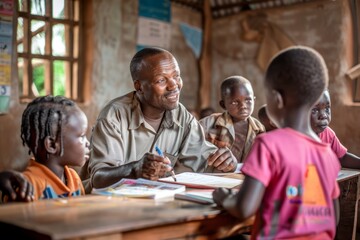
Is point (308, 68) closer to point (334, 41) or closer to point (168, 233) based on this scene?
point (168, 233)

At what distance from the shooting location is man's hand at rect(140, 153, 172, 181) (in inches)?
92.6

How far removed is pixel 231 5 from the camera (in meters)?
6.76

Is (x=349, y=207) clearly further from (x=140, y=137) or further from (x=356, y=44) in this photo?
(x=356, y=44)

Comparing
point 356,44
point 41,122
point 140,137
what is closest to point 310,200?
point 41,122

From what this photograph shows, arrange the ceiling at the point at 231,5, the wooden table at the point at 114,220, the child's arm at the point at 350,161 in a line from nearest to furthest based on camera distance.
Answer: the wooden table at the point at 114,220
the child's arm at the point at 350,161
the ceiling at the point at 231,5

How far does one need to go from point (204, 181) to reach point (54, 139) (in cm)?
76

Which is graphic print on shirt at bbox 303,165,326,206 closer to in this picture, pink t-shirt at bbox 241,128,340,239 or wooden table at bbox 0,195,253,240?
pink t-shirt at bbox 241,128,340,239

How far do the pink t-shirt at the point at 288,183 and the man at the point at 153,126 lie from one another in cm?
102

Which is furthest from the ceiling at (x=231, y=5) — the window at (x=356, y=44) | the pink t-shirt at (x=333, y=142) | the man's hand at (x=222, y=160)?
the man's hand at (x=222, y=160)

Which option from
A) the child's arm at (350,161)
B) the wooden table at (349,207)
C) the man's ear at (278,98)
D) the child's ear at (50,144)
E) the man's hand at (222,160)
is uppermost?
the man's ear at (278,98)

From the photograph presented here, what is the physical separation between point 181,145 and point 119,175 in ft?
2.31

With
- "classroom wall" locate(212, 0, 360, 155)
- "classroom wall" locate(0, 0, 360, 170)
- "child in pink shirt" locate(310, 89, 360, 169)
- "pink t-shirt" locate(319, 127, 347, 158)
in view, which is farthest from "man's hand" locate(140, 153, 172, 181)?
"classroom wall" locate(212, 0, 360, 155)

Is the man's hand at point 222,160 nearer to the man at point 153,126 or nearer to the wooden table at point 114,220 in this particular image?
the man at point 153,126

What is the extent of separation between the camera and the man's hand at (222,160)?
2.78 metres
